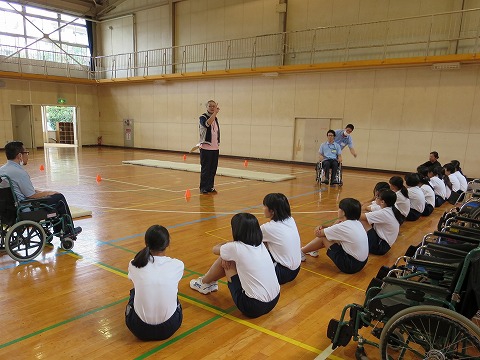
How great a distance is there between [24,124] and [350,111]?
14.5 meters

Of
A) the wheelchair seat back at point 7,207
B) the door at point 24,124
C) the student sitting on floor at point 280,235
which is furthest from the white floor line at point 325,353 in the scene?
the door at point 24,124

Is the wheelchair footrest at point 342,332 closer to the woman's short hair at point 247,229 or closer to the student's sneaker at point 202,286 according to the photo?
the woman's short hair at point 247,229

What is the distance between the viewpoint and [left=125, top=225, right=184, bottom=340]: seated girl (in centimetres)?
216

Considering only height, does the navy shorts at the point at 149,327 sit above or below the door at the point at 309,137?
below

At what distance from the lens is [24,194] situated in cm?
359

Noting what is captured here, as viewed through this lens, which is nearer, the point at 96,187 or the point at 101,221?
the point at 101,221

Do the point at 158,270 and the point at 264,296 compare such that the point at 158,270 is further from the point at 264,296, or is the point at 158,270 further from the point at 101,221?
the point at 101,221

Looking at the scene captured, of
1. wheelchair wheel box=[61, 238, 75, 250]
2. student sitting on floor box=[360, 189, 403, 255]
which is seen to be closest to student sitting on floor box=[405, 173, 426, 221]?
student sitting on floor box=[360, 189, 403, 255]

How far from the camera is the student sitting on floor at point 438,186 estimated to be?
19.9ft

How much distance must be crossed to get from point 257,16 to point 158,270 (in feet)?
43.6

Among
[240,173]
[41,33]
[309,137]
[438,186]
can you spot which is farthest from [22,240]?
[41,33]

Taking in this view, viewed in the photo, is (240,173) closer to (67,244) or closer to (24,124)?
(67,244)

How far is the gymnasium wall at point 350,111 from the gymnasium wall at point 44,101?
12.0 ft

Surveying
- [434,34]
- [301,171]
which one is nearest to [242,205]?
[301,171]
